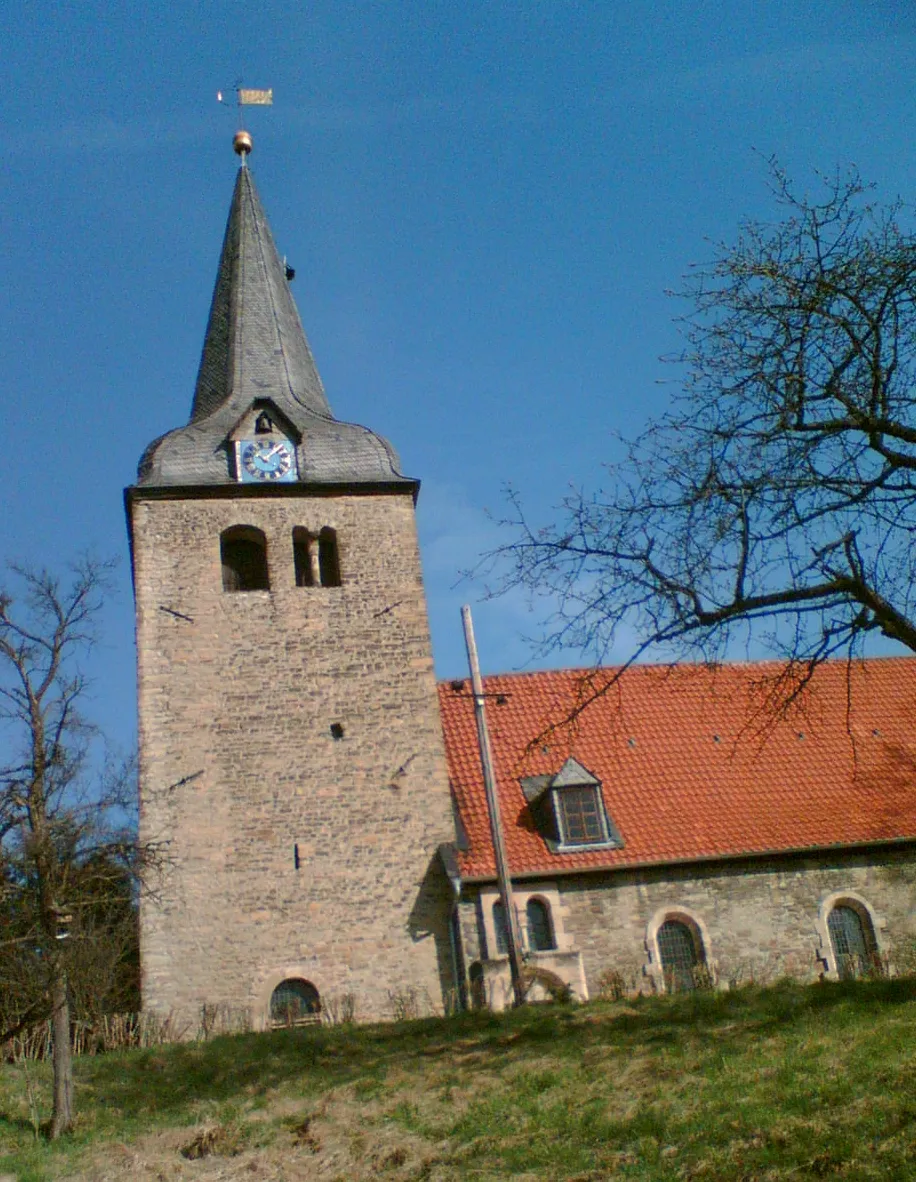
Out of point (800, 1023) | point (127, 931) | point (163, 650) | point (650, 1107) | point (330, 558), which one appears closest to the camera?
point (650, 1107)

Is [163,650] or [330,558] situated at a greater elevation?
[330,558]

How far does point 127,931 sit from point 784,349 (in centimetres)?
2110

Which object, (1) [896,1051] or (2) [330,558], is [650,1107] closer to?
(1) [896,1051]

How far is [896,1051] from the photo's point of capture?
9.73 m

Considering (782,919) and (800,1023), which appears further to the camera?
(782,919)

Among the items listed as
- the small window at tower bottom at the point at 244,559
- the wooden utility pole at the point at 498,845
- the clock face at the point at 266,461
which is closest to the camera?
the wooden utility pole at the point at 498,845

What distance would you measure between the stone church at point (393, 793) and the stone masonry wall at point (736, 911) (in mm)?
36

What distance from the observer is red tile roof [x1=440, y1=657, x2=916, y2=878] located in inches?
761

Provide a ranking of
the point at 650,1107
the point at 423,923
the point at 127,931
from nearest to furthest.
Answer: the point at 650,1107 < the point at 423,923 < the point at 127,931

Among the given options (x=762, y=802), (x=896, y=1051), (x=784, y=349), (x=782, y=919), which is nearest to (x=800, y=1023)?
(x=896, y=1051)

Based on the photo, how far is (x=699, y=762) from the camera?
69.5 ft

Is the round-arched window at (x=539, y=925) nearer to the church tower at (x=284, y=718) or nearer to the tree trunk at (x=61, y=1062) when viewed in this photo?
Result: the church tower at (x=284, y=718)

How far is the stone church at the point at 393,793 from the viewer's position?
59.0 feet

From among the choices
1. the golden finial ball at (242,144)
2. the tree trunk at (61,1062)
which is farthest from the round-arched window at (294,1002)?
the golden finial ball at (242,144)
